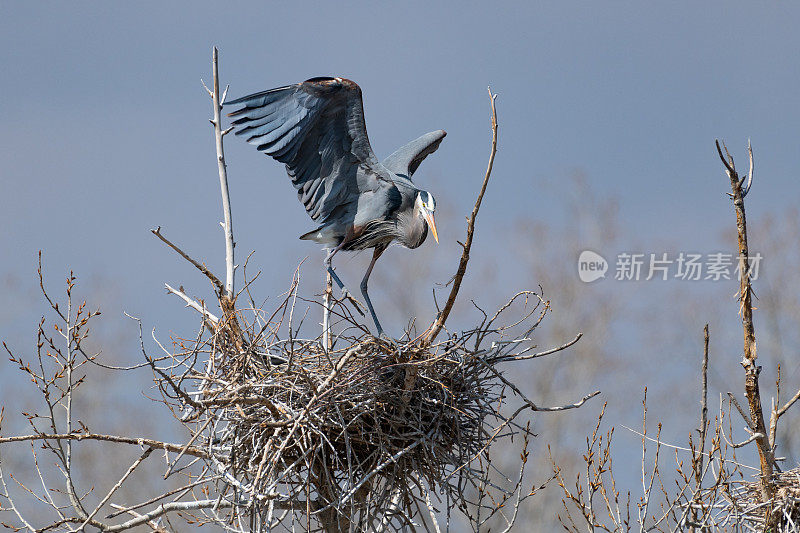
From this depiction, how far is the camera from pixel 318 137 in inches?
215

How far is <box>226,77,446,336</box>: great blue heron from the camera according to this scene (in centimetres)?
523

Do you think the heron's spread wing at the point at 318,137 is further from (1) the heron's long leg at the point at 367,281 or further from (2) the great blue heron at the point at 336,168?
(1) the heron's long leg at the point at 367,281

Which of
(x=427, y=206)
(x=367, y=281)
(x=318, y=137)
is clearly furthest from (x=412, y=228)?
(x=318, y=137)

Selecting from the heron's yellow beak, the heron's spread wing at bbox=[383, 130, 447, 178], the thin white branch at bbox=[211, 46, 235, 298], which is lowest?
the thin white branch at bbox=[211, 46, 235, 298]

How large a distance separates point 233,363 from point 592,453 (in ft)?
5.76

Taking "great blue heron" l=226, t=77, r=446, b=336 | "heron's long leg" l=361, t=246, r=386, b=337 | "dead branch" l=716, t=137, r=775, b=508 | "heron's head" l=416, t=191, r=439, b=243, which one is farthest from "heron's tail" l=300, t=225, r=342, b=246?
"dead branch" l=716, t=137, r=775, b=508

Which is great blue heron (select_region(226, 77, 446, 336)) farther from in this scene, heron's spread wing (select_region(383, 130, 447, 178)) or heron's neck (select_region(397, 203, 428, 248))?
heron's spread wing (select_region(383, 130, 447, 178))

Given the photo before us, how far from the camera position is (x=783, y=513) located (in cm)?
478

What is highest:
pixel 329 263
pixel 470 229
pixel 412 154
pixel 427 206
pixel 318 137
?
pixel 412 154

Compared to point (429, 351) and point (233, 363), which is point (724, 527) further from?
point (233, 363)

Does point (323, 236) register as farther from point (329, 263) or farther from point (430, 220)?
point (430, 220)

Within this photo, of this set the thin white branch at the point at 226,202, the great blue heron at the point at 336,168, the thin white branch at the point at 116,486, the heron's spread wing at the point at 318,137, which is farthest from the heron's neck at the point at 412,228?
the thin white branch at the point at 116,486

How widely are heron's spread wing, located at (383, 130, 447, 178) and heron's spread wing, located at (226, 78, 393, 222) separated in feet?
1.69

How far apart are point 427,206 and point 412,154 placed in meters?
0.97
